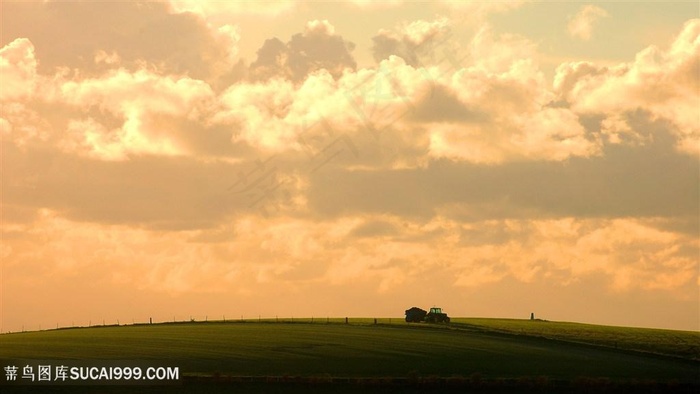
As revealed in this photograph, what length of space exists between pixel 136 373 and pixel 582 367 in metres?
37.9

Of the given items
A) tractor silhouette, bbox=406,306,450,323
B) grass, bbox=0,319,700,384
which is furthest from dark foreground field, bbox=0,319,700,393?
tractor silhouette, bbox=406,306,450,323

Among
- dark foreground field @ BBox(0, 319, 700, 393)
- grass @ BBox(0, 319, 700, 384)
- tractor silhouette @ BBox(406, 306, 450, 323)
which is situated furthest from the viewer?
tractor silhouette @ BBox(406, 306, 450, 323)

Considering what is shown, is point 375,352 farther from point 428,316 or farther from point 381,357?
point 428,316

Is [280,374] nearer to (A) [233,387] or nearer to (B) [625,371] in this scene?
(A) [233,387]

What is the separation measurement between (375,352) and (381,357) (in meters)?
3.96

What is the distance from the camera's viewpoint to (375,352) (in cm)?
9306

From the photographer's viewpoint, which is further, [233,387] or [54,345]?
[54,345]

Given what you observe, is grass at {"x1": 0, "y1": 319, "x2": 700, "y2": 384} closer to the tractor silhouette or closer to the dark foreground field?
the dark foreground field

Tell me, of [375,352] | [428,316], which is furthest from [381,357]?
[428,316]

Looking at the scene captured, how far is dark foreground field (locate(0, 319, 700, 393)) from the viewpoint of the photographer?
73.4 metres

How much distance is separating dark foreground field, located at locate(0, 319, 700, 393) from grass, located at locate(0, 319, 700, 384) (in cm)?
10

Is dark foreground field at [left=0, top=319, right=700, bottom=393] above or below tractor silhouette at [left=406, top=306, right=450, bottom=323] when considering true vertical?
below

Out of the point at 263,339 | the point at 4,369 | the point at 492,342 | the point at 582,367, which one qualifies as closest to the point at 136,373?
the point at 4,369

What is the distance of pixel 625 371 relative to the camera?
8588cm
